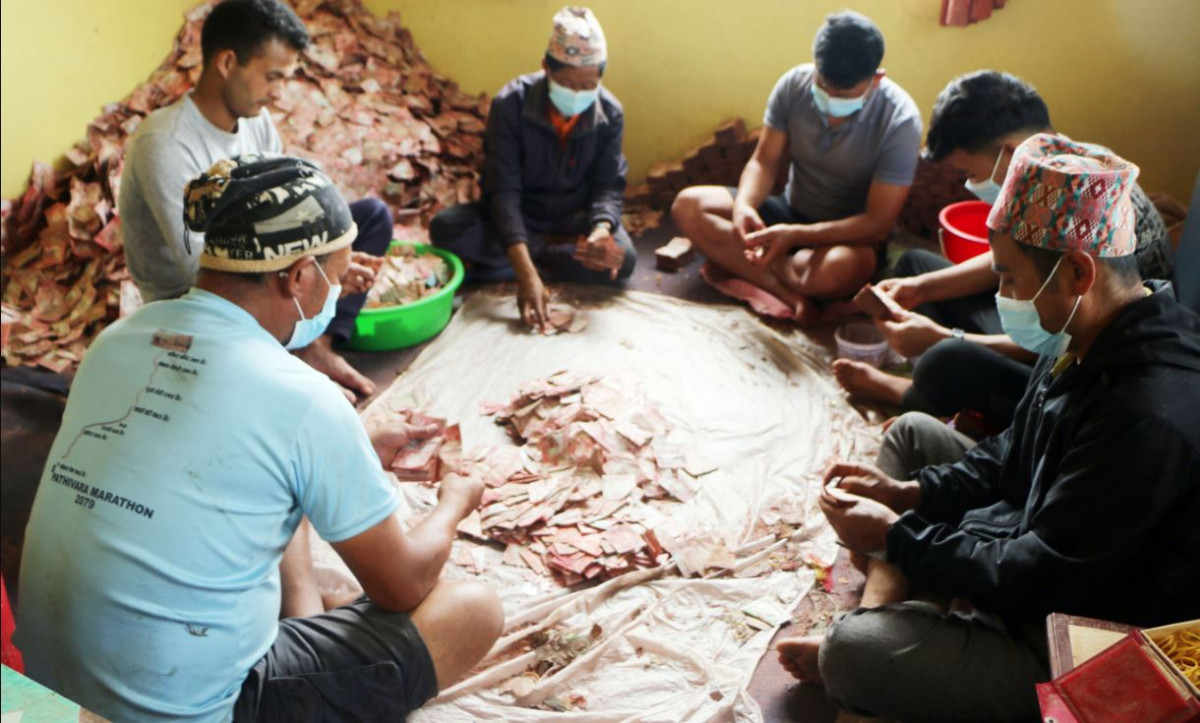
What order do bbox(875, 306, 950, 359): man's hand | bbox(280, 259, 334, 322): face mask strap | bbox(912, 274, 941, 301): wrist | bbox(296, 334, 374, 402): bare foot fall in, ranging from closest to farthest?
bbox(280, 259, 334, 322): face mask strap
bbox(875, 306, 950, 359): man's hand
bbox(912, 274, 941, 301): wrist
bbox(296, 334, 374, 402): bare foot

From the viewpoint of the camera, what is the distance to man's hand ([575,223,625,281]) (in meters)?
4.29

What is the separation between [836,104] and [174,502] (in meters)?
3.14

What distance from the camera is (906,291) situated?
138 inches

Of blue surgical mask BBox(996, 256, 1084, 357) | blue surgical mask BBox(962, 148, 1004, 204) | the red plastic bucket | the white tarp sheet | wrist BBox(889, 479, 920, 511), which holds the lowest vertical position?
the white tarp sheet

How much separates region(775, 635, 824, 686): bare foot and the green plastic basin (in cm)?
224

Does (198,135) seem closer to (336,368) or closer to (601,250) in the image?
(336,368)

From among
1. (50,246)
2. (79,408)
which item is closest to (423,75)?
(50,246)

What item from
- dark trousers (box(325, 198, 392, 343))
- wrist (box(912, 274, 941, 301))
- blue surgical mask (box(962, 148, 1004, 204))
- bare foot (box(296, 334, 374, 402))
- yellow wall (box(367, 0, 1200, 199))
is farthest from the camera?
yellow wall (box(367, 0, 1200, 199))

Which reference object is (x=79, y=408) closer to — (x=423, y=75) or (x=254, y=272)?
(x=254, y=272)

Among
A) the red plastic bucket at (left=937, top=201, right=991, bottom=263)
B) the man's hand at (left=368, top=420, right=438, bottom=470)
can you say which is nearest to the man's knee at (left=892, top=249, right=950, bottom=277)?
the red plastic bucket at (left=937, top=201, right=991, bottom=263)

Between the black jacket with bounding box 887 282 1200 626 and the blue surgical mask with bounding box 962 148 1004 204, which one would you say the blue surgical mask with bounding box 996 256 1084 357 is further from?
the blue surgical mask with bounding box 962 148 1004 204

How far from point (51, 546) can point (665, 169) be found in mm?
4172

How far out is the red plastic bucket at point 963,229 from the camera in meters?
3.63

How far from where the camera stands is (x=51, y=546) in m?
1.74
